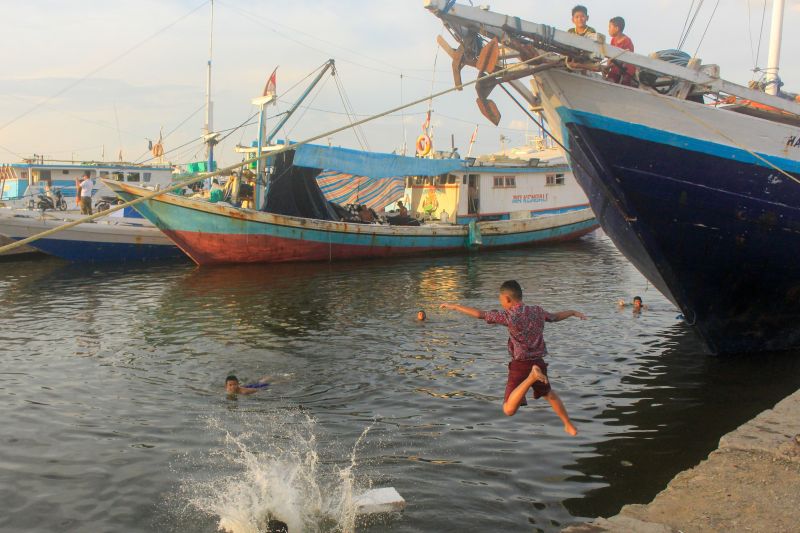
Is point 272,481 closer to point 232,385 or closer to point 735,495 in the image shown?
point 232,385

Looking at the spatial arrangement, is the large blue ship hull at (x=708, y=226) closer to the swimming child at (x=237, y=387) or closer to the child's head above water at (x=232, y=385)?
the swimming child at (x=237, y=387)

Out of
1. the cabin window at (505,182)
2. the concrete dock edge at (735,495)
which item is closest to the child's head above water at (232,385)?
the concrete dock edge at (735,495)

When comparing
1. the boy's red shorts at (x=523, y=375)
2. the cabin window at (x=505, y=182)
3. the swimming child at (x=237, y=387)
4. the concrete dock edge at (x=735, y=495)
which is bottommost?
the swimming child at (x=237, y=387)

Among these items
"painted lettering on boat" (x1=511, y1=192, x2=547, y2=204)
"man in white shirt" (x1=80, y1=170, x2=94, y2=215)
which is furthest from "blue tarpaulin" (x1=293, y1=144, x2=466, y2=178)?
"man in white shirt" (x1=80, y1=170, x2=94, y2=215)

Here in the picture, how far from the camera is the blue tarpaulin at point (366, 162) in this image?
24.3 metres

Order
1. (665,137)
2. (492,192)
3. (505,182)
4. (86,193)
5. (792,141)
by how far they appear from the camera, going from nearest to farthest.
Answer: (665,137)
(792,141)
(86,193)
(492,192)
(505,182)

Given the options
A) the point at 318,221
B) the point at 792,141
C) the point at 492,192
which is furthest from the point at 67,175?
the point at 792,141

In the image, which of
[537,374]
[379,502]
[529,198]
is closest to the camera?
[537,374]

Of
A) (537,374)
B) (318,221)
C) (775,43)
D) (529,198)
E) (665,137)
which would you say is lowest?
(537,374)

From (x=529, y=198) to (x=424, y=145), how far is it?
589cm

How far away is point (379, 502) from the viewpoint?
618 cm

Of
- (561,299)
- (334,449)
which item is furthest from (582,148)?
(561,299)

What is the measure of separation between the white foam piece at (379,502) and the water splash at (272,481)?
0.30 feet

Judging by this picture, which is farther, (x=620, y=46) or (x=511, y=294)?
(x=620, y=46)
